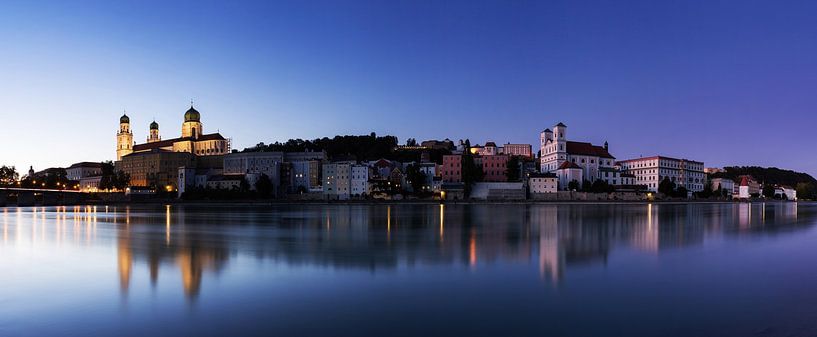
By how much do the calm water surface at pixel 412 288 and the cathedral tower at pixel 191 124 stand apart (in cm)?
7726

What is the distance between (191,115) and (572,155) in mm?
60522

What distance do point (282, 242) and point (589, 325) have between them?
11.4 meters

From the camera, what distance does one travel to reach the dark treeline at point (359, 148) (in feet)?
271

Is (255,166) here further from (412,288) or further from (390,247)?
(412,288)

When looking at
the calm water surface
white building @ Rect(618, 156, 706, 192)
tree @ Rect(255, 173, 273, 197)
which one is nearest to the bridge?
tree @ Rect(255, 173, 273, 197)

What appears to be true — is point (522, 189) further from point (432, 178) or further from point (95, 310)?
point (95, 310)

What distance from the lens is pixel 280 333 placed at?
5742mm

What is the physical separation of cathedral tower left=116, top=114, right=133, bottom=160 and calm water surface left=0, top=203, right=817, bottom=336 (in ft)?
292

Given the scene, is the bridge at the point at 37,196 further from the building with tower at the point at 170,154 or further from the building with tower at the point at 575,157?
the building with tower at the point at 575,157

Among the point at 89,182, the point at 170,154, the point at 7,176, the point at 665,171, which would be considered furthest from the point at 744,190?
the point at 7,176

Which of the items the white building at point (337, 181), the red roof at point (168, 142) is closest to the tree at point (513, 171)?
the white building at point (337, 181)

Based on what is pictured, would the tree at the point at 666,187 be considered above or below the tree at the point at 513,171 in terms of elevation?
below

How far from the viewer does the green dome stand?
8882cm

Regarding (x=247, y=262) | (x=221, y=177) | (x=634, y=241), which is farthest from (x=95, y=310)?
(x=221, y=177)
